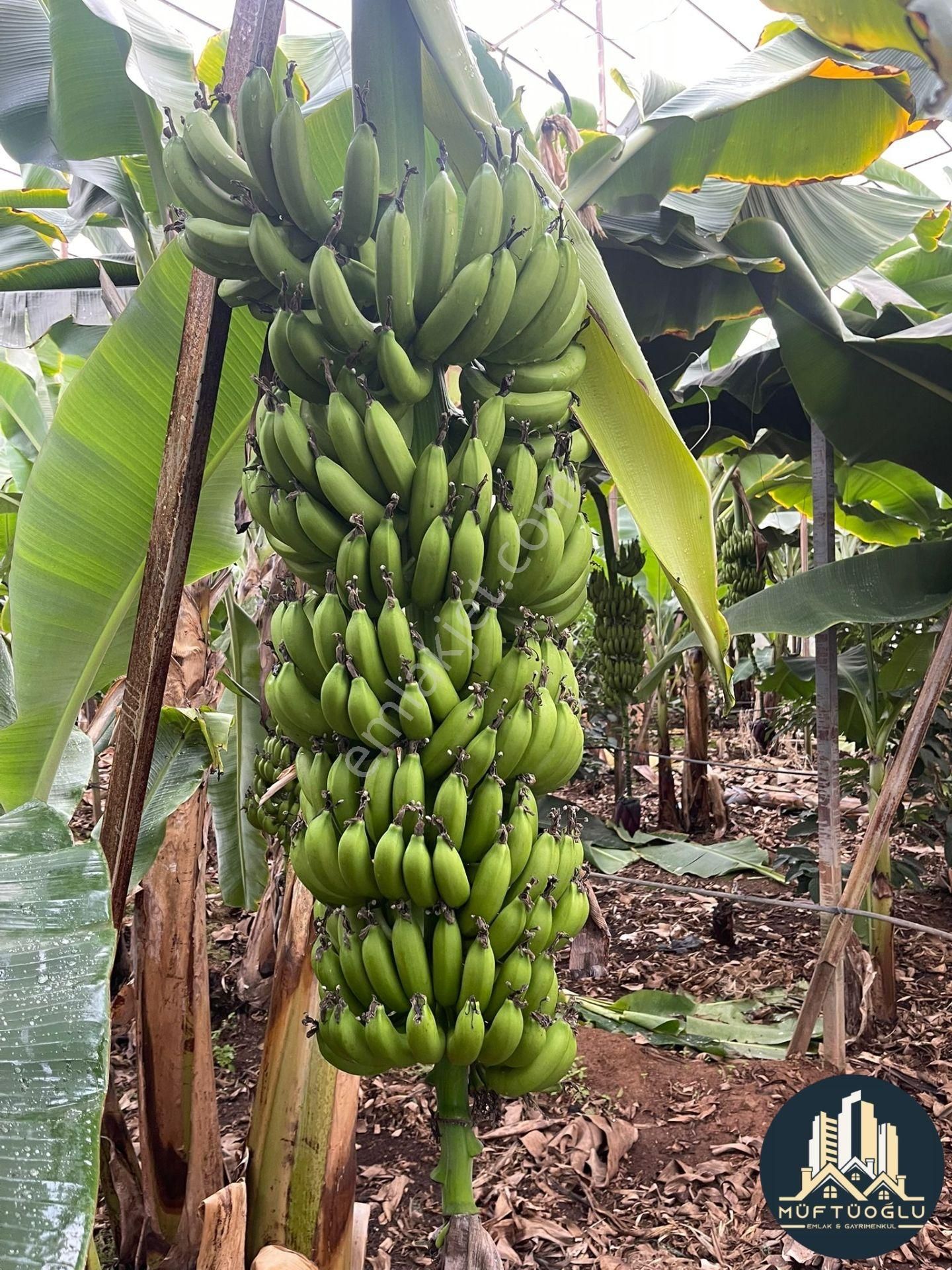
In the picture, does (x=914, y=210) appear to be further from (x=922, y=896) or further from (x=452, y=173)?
(x=922, y=896)

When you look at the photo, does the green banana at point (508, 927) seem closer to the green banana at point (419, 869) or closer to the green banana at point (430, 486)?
the green banana at point (419, 869)

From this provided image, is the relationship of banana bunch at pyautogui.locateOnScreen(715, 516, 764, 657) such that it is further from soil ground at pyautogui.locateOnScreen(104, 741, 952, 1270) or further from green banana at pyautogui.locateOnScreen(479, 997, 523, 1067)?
green banana at pyautogui.locateOnScreen(479, 997, 523, 1067)

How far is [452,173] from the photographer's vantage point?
1.02m

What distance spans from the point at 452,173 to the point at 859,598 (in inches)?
59.6

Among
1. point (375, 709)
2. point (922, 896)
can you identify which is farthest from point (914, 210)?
point (922, 896)

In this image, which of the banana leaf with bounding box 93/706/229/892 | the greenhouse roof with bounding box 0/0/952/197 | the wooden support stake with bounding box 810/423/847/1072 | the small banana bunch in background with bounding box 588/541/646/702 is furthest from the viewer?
the greenhouse roof with bounding box 0/0/952/197

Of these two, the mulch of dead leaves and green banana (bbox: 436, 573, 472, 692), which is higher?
green banana (bbox: 436, 573, 472, 692)

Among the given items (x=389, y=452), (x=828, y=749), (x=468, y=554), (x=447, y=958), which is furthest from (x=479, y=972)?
(x=828, y=749)

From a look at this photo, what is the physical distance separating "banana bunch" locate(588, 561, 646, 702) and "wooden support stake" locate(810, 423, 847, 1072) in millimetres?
1521

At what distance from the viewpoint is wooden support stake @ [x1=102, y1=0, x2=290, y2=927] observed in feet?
2.84

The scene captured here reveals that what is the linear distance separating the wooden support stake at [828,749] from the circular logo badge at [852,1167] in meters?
0.58

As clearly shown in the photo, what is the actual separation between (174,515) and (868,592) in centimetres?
177

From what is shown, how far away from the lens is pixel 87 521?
1102 millimetres

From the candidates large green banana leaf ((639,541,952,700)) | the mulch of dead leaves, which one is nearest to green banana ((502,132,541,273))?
large green banana leaf ((639,541,952,700))
